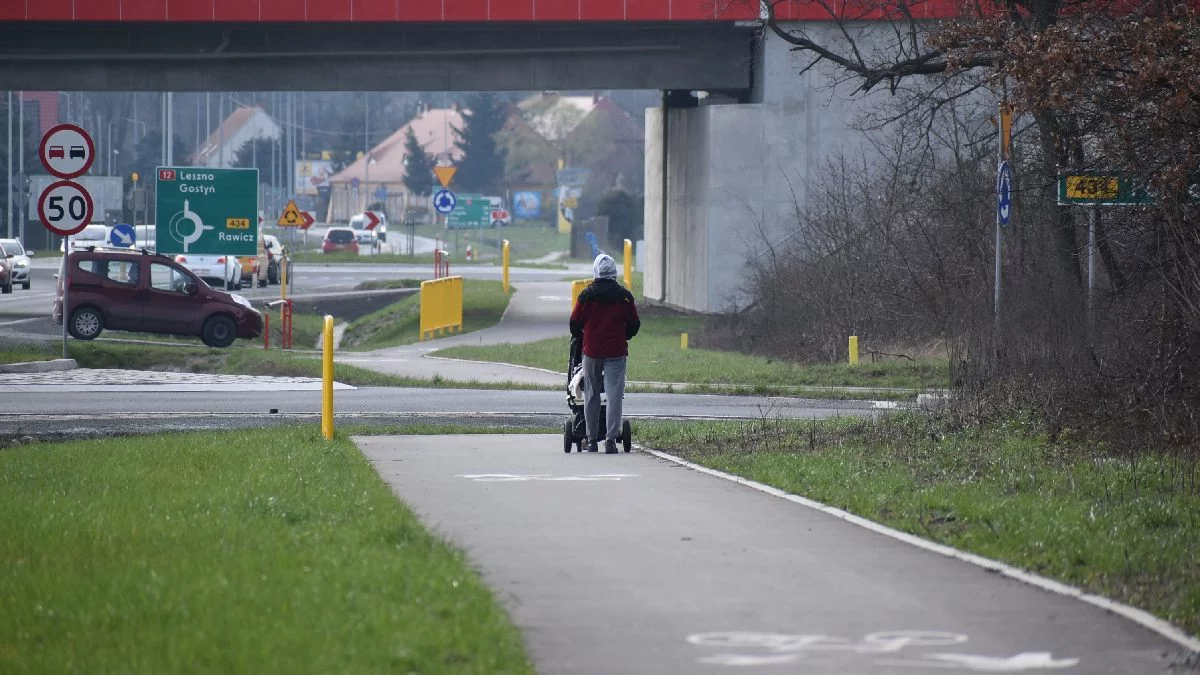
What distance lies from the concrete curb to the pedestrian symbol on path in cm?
728

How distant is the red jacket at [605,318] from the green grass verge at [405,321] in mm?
21508

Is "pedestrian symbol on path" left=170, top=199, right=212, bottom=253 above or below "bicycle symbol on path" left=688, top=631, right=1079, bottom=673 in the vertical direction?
above

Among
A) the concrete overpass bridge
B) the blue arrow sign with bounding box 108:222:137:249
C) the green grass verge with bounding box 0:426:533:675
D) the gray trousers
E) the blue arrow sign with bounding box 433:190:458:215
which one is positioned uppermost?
the concrete overpass bridge

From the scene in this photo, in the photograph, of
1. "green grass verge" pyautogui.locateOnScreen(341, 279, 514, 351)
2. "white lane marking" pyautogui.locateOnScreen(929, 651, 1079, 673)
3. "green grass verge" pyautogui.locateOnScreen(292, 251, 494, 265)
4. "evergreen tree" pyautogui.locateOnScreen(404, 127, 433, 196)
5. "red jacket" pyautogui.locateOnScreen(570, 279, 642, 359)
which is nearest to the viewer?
"white lane marking" pyautogui.locateOnScreen(929, 651, 1079, 673)

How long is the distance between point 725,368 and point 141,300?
42.1 ft

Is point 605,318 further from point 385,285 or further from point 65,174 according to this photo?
point 385,285

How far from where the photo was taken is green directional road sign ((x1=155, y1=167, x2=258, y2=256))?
33.8m

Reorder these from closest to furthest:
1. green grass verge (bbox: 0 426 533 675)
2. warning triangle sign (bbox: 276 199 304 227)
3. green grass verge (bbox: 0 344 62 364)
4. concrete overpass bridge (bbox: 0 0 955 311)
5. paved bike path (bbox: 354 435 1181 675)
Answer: green grass verge (bbox: 0 426 533 675) < paved bike path (bbox: 354 435 1181 675) < green grass verge (bbox: 0 344 62 364) < concrete overpass bridge (bbox: 0 0 955 311) < warning triangle sign (bbox: 276 199 304 227)

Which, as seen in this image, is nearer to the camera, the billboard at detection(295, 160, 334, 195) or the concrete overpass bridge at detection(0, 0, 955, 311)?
the concrete overpass bridge at detection(0, 0, 955, 311)

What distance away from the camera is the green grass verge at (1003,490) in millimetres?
7910

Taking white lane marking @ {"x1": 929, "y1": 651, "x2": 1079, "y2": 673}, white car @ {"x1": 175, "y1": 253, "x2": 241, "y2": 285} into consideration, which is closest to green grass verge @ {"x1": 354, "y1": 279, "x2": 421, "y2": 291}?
white car @ {"x1": 175, "y1": 253, "x2": 241, "y2": 285}

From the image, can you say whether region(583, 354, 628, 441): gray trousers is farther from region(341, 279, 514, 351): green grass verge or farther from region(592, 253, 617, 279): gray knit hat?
region(341, 279, 514, 351): green grass verge

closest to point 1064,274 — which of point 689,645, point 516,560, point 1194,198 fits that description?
point 1194,198

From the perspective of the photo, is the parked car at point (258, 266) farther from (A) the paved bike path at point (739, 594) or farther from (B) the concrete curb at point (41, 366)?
(A) the paved bike path at point (739, 594)
